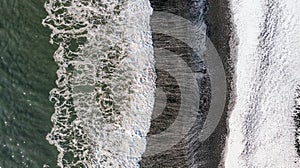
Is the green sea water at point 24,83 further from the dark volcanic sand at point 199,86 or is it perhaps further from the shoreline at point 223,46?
the shoreline at point 223,46

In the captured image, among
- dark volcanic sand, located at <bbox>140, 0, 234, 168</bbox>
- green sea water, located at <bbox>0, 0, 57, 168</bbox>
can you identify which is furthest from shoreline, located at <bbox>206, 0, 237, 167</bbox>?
green sea water, located at <bbox>0, 0, 57, 168</bbox>

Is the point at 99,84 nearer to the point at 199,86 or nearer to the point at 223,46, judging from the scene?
the point at 199,86

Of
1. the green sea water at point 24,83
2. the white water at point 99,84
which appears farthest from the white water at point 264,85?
the green sea water at point 24,83

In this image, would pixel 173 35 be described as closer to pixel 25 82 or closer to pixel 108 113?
pixel 108 113

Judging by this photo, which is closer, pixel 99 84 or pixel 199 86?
pixel 199 86

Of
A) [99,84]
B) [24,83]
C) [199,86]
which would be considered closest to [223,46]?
[199,86]

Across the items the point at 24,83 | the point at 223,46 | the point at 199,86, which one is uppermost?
the point at 223,46
